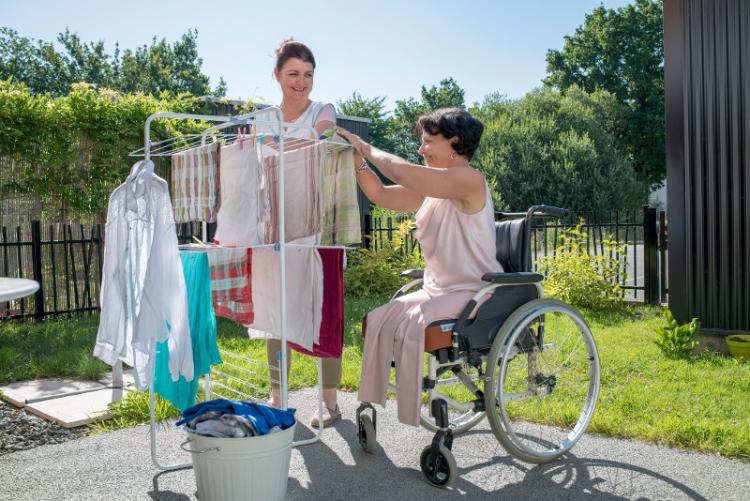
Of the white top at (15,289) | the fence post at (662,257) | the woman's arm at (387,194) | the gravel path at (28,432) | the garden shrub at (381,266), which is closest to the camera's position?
the white top at (15,289)

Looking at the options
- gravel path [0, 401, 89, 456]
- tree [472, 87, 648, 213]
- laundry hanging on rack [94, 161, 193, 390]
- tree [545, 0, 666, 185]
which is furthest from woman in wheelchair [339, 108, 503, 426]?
tree [545, 0, 666, 185]

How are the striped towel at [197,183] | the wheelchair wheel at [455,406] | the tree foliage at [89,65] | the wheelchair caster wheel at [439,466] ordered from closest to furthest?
1. the wheelchair caster wheel at [439,466]
2. the wheelchair wheel at [455,406]
3. the striped towel at [197,183]
4. the tree foliage at [89,65]

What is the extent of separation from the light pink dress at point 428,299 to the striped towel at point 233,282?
Result: 2.22 feet

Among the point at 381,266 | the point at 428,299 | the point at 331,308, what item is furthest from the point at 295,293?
the point at 381,266

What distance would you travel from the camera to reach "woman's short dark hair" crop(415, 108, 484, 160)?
295 cm

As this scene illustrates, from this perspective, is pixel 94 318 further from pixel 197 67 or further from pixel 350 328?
pixel 197 67

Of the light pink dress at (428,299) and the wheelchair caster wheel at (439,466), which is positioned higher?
the light pink dress at (428,299)

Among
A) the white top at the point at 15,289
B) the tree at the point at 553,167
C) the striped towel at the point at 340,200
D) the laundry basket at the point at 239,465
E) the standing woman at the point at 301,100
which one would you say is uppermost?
the tree at the point at 553,167

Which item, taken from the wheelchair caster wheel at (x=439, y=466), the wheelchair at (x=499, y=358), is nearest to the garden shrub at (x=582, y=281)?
the wheelchair at (x=499, y=358)

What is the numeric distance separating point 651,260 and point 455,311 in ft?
19.0

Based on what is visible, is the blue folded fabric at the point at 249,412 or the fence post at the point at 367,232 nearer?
the blue folded fabric at the point at 249,412

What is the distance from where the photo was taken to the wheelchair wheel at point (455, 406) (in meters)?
2.76

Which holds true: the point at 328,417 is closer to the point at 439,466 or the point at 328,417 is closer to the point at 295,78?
the point at 439,466

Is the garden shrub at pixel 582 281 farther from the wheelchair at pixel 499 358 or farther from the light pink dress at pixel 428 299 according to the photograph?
the light pink dress at pixel 428 299
